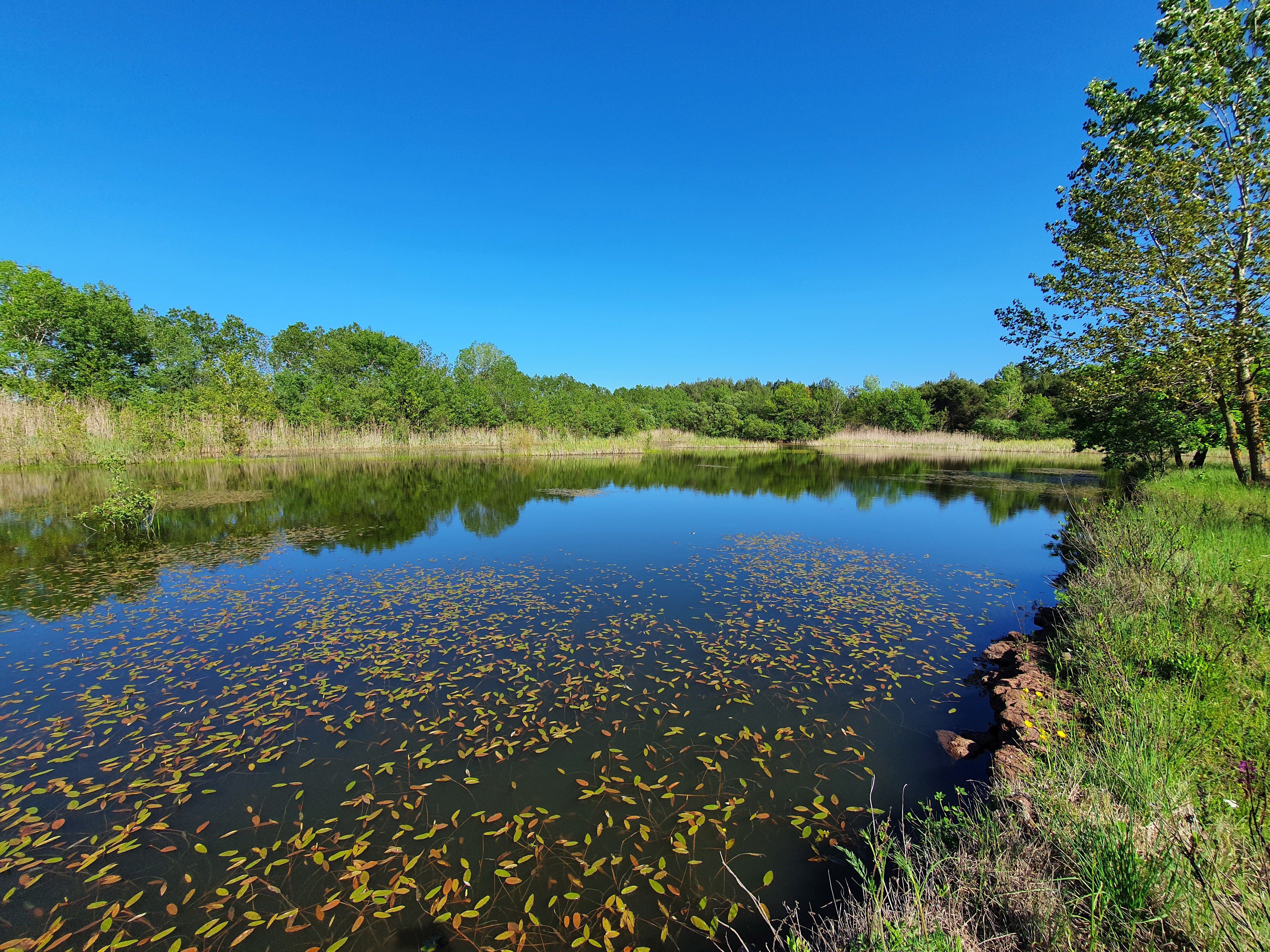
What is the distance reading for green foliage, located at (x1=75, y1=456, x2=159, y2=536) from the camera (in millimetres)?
12203

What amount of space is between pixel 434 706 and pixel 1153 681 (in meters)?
6.60

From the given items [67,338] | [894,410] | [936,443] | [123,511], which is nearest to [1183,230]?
[123,511]

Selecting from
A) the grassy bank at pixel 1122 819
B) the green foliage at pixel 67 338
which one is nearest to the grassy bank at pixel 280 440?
the green foliage at pixel 67 338

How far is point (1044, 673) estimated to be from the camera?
17.5ft

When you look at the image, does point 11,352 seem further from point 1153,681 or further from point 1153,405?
point 1153,405

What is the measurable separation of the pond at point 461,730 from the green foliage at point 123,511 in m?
1.21

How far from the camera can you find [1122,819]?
255 cm

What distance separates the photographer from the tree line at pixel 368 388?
106 feet

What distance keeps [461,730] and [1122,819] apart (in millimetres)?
4915

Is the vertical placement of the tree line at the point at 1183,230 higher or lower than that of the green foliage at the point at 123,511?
higher

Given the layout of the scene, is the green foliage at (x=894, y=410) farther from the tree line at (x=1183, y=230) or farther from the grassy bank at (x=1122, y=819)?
the grassy bank at (x=1122, y=819)

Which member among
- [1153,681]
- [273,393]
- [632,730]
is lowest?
[632,730]

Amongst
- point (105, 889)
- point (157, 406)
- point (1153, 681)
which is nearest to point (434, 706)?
point (105, 889)

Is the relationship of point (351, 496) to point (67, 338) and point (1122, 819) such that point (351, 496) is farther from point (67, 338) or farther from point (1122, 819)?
point (67, 338)
